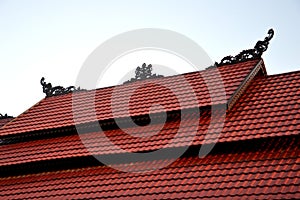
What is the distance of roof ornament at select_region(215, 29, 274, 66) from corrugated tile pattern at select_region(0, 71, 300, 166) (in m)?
0.61

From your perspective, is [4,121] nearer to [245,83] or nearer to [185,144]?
[185,144]

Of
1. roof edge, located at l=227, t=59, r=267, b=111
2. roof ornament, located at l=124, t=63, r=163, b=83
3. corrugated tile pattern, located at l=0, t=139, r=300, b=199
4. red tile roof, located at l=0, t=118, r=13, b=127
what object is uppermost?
roof ornament, located at l=124, t=63, r=163, b=83

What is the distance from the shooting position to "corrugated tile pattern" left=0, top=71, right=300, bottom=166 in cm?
771

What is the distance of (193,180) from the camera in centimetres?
716

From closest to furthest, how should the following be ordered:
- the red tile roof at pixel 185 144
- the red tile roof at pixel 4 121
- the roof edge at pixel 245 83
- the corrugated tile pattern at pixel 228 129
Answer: the red tile roof at pixel 185 144, the corrugated tile pattern at pixel 228 129, the roof edge at pixel 245 83, the red tile roof at pixel 4 121

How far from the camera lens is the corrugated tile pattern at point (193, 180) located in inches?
256

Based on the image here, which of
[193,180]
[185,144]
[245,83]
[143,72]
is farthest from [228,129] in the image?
[143,72]

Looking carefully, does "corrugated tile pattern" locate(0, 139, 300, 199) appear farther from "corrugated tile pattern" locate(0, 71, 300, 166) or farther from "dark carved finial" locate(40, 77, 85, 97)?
"dark carved finial" locate(40, 77, 85, 97)

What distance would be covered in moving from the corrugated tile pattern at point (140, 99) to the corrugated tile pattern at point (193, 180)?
1.40 meters

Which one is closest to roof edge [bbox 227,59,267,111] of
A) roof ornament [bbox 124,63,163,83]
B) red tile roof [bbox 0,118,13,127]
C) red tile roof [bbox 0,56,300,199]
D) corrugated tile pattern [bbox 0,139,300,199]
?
red tile roof [bbox 0,56,300,199]

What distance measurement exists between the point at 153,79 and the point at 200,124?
2899 mm

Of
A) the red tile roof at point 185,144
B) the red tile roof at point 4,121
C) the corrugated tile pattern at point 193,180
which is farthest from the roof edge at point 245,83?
the red tile roof at point 4,121

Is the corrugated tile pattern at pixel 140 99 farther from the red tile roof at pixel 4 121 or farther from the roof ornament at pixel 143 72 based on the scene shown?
the red tile roof at pixel 4 121

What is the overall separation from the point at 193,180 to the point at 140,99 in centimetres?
313
